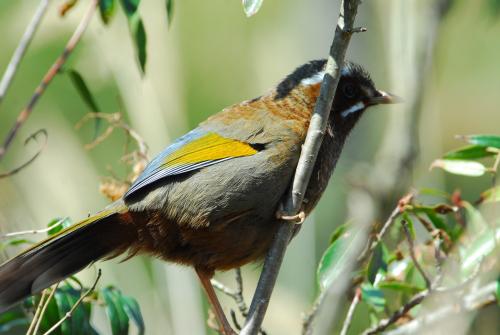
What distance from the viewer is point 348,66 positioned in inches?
202

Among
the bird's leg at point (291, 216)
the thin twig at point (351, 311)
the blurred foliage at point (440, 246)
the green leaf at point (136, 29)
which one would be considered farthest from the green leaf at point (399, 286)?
the green leaf at point (136, 29)

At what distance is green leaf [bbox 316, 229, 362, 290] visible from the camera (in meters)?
4.25

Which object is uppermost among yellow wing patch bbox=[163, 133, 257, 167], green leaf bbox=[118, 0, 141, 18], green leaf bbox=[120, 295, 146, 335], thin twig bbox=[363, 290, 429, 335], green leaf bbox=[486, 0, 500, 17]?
green leaf bbox=[118, 0, 141, 18]

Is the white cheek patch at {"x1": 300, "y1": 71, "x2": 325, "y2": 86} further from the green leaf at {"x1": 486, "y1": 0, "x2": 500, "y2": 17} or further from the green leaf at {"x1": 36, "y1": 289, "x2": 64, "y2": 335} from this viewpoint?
the green leaf at {"x1": 36, "y1": 289, "x2": 64, "y2": 335}

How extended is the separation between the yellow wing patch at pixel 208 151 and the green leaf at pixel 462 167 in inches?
42.0

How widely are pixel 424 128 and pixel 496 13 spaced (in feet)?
8.01

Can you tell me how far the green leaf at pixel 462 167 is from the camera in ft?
14.1

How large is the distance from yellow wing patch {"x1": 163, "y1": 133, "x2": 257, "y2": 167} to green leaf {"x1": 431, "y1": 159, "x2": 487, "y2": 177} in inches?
42.0

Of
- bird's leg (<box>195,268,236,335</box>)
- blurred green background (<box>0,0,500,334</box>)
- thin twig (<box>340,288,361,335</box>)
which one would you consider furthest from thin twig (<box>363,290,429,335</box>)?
blurred green background (<box>0,0,500,334</box>)

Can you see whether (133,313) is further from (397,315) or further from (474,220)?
(474,220)

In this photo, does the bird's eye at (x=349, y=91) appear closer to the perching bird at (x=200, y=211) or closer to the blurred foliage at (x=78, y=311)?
the perching bird at (x=200, y=211)

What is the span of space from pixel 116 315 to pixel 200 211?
2.53 ft

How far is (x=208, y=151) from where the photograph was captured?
4.70 metres

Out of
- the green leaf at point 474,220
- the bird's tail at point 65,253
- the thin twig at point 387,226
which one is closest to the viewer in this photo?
the thin twig at point 387,226
